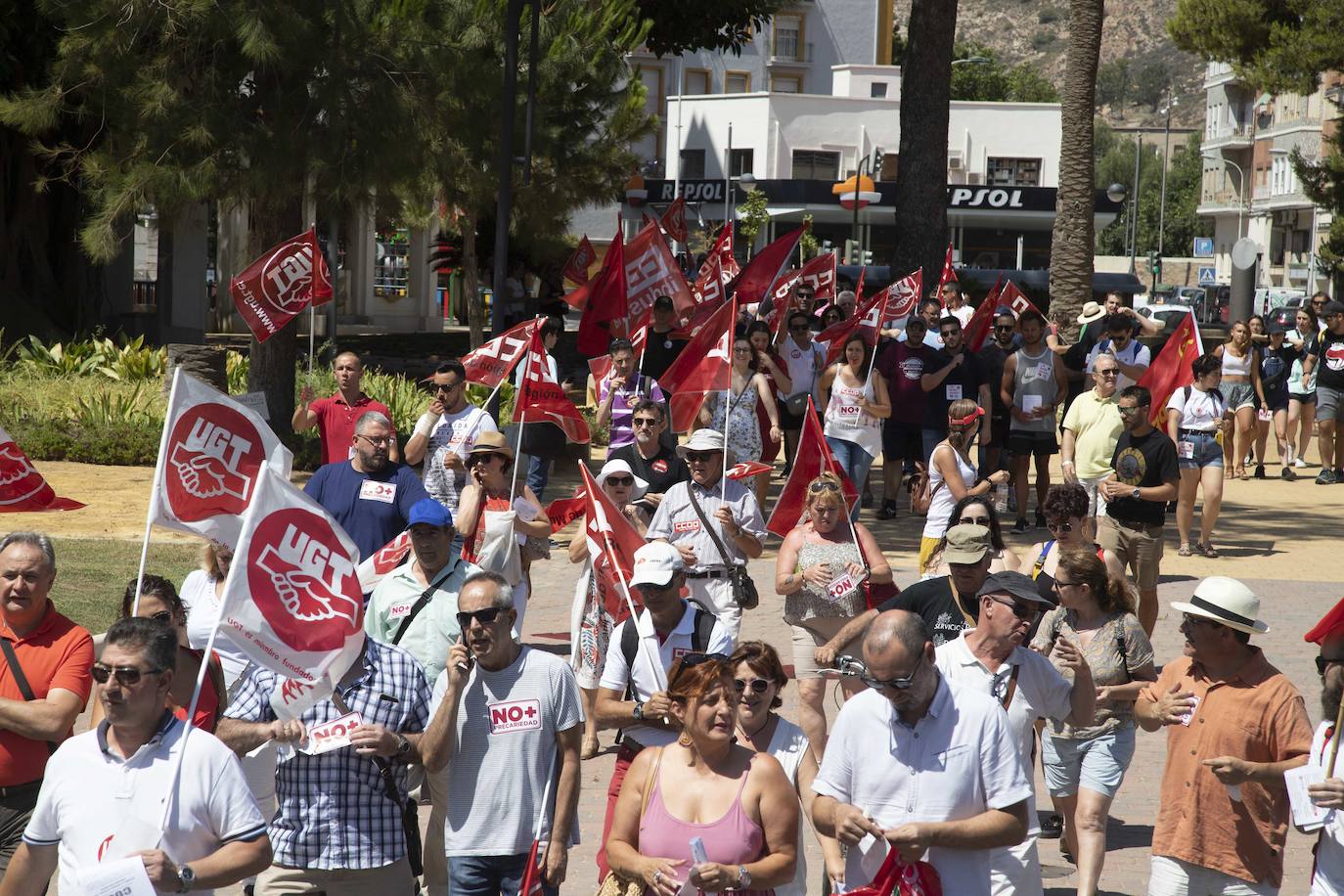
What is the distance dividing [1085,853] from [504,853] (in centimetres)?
251

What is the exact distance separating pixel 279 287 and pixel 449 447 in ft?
14.8

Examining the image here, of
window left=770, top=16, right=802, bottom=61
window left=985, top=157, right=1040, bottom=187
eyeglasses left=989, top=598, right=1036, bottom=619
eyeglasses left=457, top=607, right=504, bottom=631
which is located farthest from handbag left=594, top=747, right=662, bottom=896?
window left=770, top=16, right=802, bottom=61

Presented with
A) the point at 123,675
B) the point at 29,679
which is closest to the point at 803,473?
the point at 29,679

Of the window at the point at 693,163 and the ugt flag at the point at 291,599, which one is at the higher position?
the window at the point at 693,163

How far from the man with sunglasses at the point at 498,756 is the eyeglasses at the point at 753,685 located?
0.61 meters

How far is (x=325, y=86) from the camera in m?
17.1

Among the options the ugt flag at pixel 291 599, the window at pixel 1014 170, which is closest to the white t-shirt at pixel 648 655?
the ugt flag at pixel 291 599

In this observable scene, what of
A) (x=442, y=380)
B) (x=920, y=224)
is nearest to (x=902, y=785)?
(x=442, y=380)

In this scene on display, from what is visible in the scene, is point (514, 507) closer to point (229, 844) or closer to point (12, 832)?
point (12, 832)

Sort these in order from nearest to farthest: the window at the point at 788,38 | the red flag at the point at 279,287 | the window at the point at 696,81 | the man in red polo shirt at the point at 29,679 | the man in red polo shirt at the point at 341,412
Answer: the man in red polo shirt at the point at 29,679
the man in red polo shirt at the point at 341,412
the red flag at the point at 279,287
the window at the point at 696,81
the window at the point at 788,38

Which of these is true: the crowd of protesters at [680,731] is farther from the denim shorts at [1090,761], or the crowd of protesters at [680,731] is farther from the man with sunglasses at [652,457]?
the man with sunglasses at [652,457]

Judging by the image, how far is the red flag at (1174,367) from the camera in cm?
1409

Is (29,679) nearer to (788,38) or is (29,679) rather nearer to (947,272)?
(947,272)

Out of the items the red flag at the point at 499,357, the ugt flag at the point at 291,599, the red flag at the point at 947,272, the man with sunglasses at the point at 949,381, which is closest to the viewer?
the ugt flag at the point at 291,599
